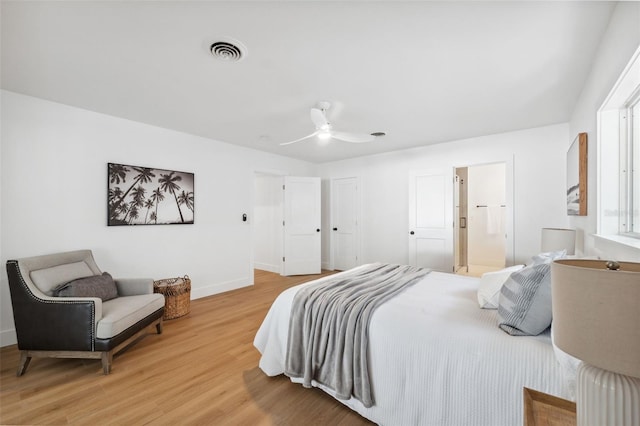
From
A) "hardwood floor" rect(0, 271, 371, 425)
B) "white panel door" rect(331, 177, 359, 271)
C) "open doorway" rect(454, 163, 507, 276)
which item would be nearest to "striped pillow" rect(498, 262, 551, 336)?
"hardwood floor" rect(0, 271, 371, 425)

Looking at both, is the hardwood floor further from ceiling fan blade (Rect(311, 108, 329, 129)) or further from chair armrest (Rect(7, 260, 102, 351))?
ceiling fan blade (Rect(311, 108, 329, 129))

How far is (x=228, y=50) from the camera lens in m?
1.92

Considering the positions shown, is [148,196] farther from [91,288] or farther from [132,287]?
[91,288]

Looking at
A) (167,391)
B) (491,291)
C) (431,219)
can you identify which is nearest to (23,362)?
(167,391)

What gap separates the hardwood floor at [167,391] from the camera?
1.66 meters

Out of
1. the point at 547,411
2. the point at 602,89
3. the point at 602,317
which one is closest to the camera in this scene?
the point at 602,317

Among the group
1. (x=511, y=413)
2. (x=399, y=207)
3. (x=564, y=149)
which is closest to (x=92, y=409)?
(x=511, y=413)

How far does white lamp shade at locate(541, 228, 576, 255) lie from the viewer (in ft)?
8.30

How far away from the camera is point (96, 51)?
1.96m

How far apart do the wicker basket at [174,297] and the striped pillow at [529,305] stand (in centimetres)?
322

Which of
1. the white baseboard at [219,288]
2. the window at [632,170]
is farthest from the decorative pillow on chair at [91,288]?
the window at [632,170]

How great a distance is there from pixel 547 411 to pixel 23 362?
132 inches

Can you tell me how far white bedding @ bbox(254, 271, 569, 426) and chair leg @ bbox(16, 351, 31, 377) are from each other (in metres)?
2.40

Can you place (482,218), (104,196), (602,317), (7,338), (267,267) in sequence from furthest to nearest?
(482,218) < (267,267) < (104,196) < (7,338) < (602,317)
